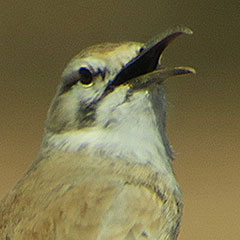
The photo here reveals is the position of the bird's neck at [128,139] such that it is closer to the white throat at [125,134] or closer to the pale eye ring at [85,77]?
the white throat at [125,134]

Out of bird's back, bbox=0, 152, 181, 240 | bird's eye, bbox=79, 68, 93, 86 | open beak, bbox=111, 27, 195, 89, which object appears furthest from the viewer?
bird's eye, bbox=79, 68, 93, 86

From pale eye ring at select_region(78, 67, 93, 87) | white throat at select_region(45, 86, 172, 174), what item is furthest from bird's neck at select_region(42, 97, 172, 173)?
pale eye ring at select_region(78, 67, 93, 87)

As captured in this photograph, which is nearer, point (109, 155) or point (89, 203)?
point (89, 203)

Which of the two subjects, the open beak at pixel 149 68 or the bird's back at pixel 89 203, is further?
the open beak at pixel 149 68

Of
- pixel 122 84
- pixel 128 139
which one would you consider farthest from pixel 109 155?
pixel 122 84

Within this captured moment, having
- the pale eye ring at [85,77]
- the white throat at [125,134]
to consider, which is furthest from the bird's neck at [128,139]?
→ the pale eye ring at [85,77]

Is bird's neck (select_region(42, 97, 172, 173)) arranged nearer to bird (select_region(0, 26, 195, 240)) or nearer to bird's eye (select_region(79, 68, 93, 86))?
bird (select_region(0, 26, 195, 240))

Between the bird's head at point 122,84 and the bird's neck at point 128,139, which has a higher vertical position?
the bird's head at point 122,84

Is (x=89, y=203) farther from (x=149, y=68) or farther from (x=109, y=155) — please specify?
(x=149, y=68)
